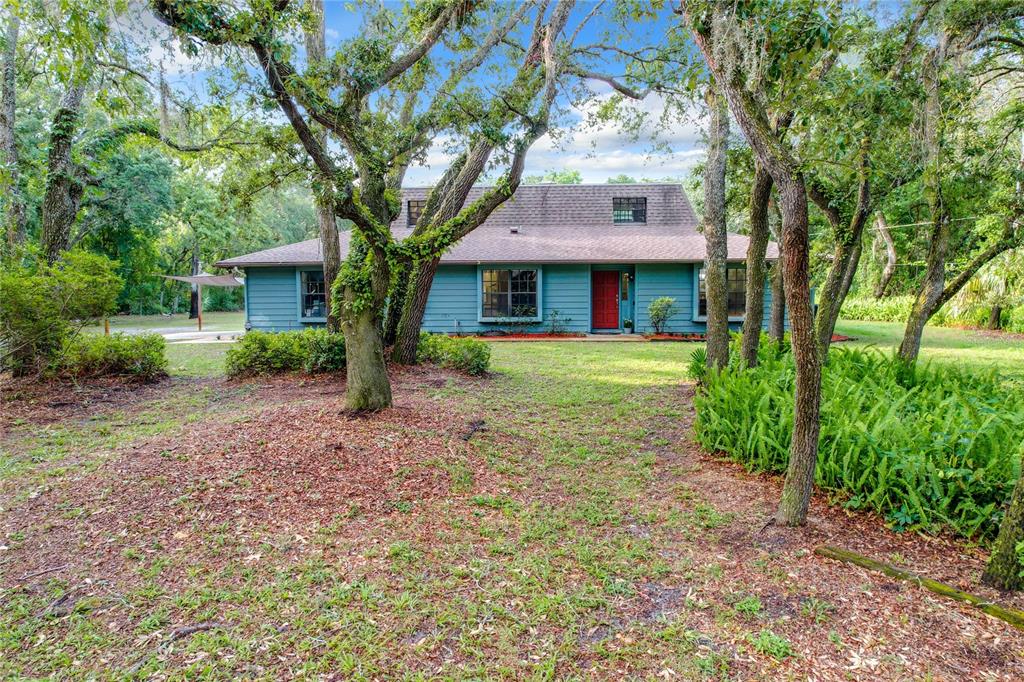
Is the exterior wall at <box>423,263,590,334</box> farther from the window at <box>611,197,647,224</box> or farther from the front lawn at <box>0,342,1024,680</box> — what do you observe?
the front lawn at <box>0,342,1024,680</box>

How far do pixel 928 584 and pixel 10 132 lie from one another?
38.9 ft

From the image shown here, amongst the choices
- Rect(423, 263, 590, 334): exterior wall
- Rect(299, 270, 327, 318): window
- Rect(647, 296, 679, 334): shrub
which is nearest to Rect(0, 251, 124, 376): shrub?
Rect(299, 270, 327, 318): window

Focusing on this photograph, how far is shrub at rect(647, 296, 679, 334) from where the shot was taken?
49.5ft

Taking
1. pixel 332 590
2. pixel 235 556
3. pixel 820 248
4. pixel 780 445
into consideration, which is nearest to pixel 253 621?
pixel 332 590

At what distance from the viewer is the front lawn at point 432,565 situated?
235 centimetres

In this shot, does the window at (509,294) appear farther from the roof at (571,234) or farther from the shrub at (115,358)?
the shrub at (115,358)

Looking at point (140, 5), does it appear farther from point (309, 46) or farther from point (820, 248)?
point (820, 248)

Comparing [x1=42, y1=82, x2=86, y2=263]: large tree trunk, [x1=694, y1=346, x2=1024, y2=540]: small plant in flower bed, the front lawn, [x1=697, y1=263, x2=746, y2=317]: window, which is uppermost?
[x1=42, y1=82, x2=86, y2=263]: large tree trunk

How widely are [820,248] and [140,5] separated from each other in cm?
2114

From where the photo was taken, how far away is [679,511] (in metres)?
3.87

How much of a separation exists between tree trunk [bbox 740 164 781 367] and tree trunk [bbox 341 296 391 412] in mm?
3931

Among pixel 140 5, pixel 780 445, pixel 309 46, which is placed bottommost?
pixel 780 445

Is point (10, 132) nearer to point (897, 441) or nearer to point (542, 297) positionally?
point (542, 297)

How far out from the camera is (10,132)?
824cm
